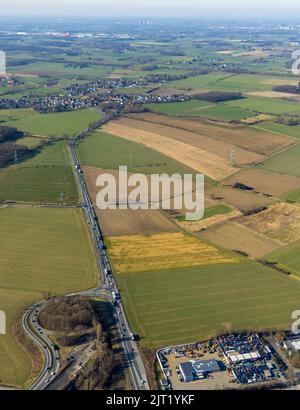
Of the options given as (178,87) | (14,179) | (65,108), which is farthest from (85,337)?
(178,87)

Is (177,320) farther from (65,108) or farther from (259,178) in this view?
(65,108)

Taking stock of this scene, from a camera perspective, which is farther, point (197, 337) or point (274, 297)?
point (274, 297)

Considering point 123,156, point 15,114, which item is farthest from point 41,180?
point 15,114

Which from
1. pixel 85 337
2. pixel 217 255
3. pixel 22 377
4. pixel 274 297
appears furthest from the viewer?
pixel 217 255

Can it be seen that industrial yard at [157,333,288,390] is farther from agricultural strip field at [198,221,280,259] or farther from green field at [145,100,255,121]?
green field at [145,100,255,121]

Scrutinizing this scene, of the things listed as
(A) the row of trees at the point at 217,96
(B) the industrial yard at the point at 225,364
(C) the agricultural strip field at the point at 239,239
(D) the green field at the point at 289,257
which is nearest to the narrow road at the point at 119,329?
(B) the industrial yard at the point at 225,364

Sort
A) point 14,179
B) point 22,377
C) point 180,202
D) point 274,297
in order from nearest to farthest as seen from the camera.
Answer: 1. point 22,377
2. point 274,297
3. point 180,202
4. point 14,179

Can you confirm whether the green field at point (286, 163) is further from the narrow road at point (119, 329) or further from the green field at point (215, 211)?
the narrow road at point (119, 329)
